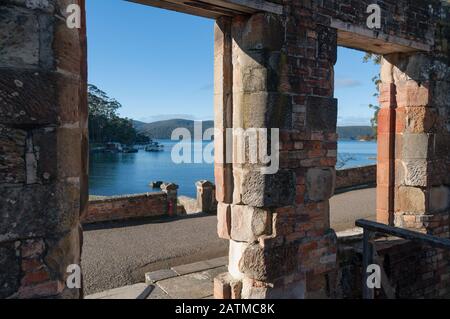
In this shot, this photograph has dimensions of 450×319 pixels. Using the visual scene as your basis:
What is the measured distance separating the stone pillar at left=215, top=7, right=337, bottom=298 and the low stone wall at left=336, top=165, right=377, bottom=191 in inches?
421

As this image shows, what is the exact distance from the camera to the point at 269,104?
11.1 feet

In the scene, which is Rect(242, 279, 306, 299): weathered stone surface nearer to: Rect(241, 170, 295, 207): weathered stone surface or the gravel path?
Rect(241, 170, 295, 207): weathered stone surface

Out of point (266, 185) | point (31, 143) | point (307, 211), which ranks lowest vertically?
point (307, 211)

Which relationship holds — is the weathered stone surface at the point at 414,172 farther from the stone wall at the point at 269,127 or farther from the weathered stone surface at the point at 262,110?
the weathered stone surface at the point at 262,110

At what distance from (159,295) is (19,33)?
303cm

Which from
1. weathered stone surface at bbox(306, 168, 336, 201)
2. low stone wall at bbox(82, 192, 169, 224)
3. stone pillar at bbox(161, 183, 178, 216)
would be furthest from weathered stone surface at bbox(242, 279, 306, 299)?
stone pillar at bbox(161, 183, 178, 216)

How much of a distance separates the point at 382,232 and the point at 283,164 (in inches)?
47.3

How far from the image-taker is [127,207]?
9.17 m

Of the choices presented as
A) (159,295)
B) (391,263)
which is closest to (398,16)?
(391,263)

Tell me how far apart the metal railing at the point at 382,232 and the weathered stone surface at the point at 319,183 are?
46 cm

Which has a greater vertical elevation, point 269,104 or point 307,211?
point 269,104

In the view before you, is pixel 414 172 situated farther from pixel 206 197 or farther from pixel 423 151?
pixel 206 197

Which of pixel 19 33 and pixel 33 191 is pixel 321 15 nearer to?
pixel 19 33
